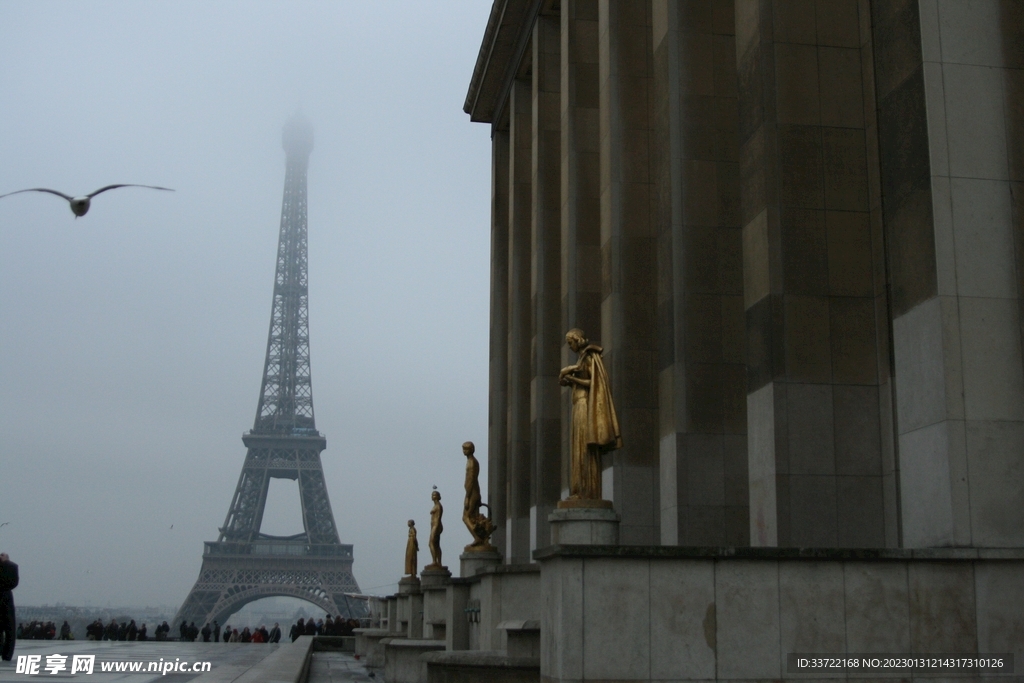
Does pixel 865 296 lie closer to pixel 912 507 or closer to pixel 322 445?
pixel 912 507

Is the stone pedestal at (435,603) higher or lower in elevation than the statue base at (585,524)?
lower

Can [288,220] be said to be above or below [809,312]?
above

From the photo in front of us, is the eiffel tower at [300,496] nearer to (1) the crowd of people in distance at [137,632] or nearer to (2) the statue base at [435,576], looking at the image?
(1) the crowd of people in distance at [137,632]

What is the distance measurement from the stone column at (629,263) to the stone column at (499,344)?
58.3 ft

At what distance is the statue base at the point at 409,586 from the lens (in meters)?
45.3

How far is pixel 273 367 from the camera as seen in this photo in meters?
167

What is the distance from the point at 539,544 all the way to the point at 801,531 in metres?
16.6

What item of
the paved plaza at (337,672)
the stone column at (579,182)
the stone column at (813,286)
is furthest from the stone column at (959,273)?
the paved plaza at (337,672)

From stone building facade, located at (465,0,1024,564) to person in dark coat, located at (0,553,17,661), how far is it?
12.6m

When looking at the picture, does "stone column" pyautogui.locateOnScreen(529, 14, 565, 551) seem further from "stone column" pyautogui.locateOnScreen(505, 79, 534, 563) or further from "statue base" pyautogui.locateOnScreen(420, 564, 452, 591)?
"statue base" pyautogui.locateOnScreen(420, 564, 452, 591)

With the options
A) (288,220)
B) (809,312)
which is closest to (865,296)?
(809,312)

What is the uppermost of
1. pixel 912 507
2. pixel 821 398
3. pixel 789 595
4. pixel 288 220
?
pixel 288 220

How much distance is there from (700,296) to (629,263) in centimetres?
457

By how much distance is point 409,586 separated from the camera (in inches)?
1807
